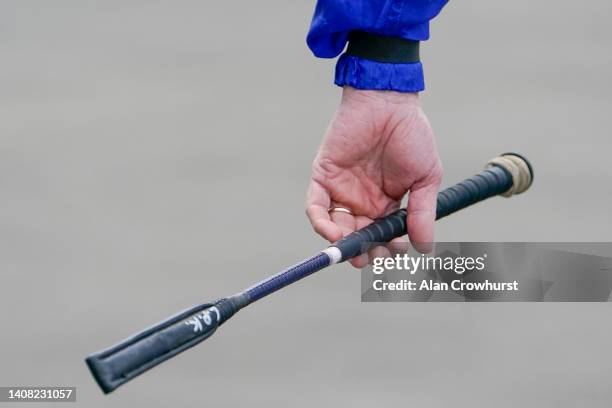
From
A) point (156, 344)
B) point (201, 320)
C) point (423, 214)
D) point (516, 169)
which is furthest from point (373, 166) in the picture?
point (156, 344)

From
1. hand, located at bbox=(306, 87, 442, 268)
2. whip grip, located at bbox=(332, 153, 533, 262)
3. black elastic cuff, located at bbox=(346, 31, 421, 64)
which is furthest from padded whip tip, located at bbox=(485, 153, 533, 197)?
black elastic cuff, located at bbox=(346, 31, 421, 64)

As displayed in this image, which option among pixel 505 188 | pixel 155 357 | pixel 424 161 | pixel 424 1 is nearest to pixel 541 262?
pixel 505 188

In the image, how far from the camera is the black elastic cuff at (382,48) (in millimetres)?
3486

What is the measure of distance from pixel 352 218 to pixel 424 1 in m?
0.50

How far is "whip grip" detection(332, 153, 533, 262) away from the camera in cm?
351

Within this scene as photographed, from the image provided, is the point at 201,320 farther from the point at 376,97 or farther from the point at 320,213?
the point at 376,97

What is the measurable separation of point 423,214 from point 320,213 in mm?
216

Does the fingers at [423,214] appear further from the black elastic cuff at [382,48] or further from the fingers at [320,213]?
the black elastic cuff at [382,48]

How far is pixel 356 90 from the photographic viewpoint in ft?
11.5

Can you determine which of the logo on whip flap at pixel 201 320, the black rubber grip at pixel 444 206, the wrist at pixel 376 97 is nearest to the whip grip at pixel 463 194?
the black rubber grip at pixel 444 206

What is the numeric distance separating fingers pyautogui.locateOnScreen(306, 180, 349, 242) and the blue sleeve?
23 cm

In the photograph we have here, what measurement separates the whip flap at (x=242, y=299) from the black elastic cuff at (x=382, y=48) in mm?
341

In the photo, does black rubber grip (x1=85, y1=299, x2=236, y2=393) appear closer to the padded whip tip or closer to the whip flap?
the whip flap

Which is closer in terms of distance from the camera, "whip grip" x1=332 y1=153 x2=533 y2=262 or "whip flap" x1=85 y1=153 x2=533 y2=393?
"whip flap" x1=85 y1=153 x2=533 y2=393
